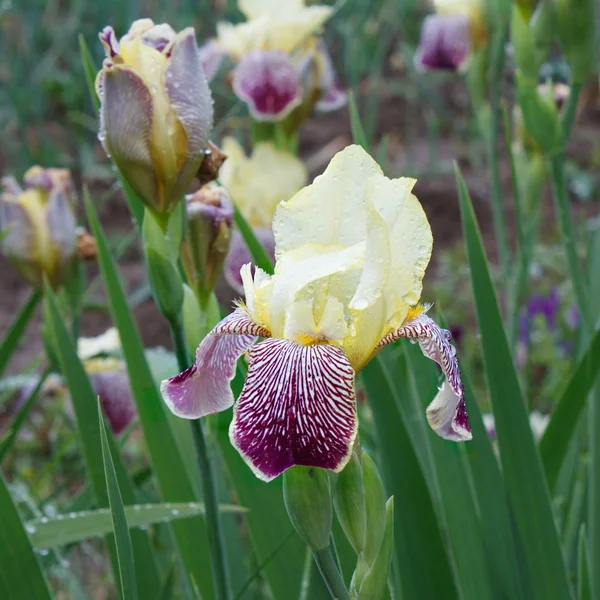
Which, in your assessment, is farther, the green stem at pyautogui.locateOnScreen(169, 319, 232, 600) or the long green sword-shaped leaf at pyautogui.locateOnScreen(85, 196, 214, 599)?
the long green sword-shaped leaf at pyautogui.locateOnScreen(85, 196, 214, 599)

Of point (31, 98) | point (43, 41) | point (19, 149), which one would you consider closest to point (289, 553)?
point (31, 98)

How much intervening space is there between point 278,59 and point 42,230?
1.83ft

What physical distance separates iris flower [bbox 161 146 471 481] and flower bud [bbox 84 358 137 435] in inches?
24.3

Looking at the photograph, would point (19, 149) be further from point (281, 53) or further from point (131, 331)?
point (131, 331)

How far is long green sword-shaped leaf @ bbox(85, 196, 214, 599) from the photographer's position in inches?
32.9

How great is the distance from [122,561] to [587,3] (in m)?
0.88

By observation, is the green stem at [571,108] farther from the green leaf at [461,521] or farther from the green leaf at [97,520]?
the green leaf at [97,520]

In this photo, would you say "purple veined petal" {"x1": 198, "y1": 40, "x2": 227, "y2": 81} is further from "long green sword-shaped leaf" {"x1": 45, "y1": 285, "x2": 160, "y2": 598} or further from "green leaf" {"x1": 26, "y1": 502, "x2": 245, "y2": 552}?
"green leaf" {"x1": 26, "y1": 502, "x2": 245, "y2": 552}

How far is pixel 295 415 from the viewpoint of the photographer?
473 millimetres

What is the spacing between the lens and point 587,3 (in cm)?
106

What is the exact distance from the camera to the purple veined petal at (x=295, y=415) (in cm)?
47

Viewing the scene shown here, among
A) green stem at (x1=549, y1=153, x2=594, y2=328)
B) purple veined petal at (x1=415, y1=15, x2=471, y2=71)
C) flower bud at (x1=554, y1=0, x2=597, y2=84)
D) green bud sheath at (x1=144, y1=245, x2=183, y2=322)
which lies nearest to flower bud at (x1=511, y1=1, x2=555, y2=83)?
flower bud at (x1=554, y1=0, x2=597, y2=84)

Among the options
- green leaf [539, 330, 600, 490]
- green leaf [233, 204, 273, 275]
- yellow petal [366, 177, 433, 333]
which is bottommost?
green leaf [539, 330, 600, 490]

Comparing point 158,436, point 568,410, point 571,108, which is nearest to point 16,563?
point 158,436
